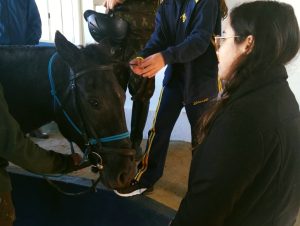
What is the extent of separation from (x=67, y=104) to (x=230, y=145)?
2.07 ft

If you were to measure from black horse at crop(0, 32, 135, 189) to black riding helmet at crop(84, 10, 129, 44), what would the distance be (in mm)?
712

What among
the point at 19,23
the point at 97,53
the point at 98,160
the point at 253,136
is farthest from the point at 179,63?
the point at 253,136

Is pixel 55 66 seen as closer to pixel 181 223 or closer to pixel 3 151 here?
pixel 3 151

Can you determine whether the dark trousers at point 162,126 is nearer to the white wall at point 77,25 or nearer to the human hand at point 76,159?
the human hand at point 76,159

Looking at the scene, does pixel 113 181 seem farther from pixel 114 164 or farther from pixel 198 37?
pixel 198 37

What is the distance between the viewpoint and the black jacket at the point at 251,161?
67 centimetres

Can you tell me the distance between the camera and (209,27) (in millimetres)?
1527

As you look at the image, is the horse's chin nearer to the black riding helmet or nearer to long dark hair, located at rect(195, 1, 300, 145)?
long dark hair, located at rect(195, 1, 300, 145)

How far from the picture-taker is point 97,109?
110 cm

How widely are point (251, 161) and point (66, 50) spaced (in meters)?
0.72

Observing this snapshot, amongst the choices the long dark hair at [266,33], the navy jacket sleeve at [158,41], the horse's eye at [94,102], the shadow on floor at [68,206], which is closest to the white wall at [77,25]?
the navy jacket sleeve at [158,41]

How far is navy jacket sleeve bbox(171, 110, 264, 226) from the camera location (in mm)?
670

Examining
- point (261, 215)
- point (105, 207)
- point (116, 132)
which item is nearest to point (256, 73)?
point (261, 215)

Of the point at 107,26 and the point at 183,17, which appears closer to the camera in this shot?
the point at 183,17
